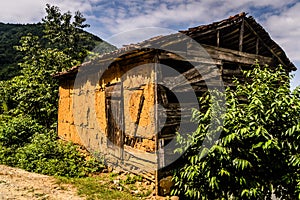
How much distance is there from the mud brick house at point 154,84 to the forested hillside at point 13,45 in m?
17.1

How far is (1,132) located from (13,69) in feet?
78.1

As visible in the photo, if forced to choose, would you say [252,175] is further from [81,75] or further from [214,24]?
[81,75]

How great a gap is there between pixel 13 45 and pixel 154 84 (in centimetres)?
4255

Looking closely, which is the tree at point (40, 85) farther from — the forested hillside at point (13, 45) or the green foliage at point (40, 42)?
the forested hillside at point (13, 45)

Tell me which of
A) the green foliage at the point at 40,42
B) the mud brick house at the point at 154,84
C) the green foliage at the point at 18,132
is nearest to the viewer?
the mud brick house at the point at 154,84

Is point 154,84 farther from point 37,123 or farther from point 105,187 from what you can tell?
point 37,123

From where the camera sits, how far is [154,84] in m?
5.91

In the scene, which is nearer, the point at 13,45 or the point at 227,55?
the point at 227,55

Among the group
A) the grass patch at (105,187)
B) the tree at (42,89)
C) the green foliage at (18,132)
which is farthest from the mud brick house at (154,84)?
the tree at (42,89)

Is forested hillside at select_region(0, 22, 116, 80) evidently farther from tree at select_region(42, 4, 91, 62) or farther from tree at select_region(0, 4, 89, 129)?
tree at select_region(0, 4, 89, 129)

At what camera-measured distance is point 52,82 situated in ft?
45.2

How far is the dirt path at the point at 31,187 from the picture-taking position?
17.4 feet

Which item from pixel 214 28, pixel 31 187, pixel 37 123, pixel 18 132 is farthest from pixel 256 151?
pixel 37 123

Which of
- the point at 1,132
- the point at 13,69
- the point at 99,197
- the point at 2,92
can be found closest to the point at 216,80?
the point at 99,197
